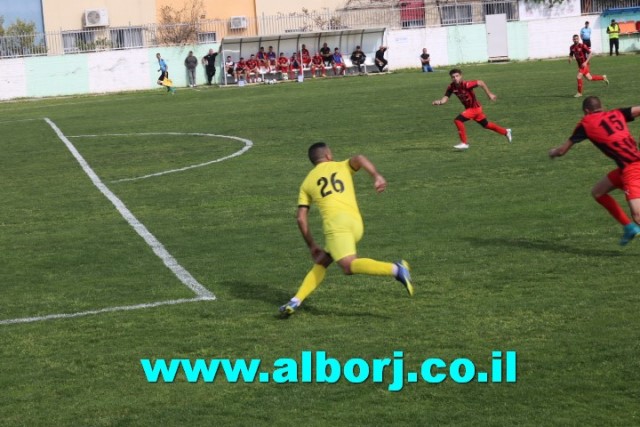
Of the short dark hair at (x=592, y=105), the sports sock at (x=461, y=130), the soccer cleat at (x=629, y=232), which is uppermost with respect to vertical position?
the short dark hair at (x=592, y=105)

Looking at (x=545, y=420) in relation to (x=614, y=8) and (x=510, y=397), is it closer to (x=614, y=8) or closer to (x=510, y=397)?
(x=510, y=397)

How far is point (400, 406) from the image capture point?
25.9 ft

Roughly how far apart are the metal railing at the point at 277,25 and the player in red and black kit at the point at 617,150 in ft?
158

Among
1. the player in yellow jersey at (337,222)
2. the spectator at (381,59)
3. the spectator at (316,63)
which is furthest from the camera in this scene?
the spectator at (381,59)

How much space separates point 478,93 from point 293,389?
3069 centimetres

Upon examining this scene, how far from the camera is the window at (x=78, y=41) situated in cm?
5941

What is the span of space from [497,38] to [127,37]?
862 inches

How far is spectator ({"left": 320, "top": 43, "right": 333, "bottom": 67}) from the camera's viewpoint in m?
58.7

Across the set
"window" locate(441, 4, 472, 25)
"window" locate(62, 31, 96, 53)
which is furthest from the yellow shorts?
"window" locate(441, 4, 472, 25)

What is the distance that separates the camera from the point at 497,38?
206 ft

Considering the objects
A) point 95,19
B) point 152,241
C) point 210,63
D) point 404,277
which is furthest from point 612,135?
point 95,19

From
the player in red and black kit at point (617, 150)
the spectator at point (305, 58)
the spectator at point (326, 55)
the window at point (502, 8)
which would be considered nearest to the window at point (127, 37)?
the spectator at point (305, 58)

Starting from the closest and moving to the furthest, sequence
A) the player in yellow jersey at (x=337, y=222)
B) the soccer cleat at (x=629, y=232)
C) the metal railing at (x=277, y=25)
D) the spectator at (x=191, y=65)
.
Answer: the player in yellow jersey at (x=337, y=222) < the soccer cleat at (x=629, y=232) < the spectator at (x=191, y=65) < the metal railing at (x=277, y=25)

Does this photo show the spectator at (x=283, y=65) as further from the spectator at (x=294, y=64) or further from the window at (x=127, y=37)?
the window at (x=127, y=37)
